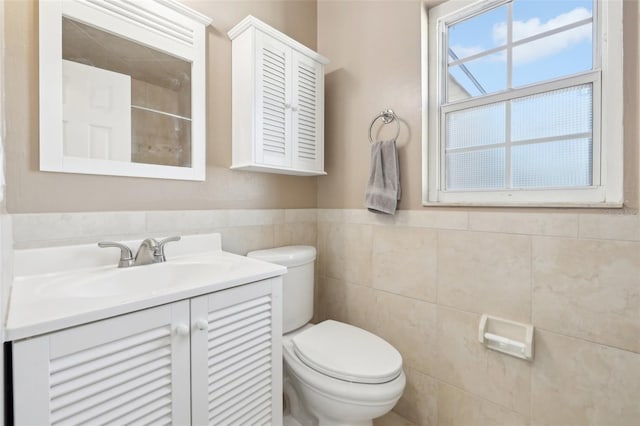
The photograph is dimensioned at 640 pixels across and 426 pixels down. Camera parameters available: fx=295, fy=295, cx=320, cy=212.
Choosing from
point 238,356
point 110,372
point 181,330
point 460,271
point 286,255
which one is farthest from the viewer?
point 286,255

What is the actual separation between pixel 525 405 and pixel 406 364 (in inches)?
20.0

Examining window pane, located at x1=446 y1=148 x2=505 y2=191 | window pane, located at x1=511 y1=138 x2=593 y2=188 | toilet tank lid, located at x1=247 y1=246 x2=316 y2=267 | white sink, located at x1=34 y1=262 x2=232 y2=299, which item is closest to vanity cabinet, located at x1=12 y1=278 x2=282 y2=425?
white sink, located at x1=34 y1=262 x2=232 y2=299

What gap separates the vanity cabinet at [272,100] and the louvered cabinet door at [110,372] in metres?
0.85

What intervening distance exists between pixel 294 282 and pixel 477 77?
1328 millimetres

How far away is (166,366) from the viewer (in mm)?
817

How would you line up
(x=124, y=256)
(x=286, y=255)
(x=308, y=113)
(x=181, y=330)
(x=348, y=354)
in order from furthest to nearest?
(x=308, y=113)
(x=286, y=255)
(x=348, y=354)
(x=124, y=256)
(x=181, y=330)

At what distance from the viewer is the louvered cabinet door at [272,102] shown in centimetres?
143

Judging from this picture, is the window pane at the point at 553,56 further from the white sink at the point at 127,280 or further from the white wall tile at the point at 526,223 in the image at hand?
the white sink at the point at 127,280

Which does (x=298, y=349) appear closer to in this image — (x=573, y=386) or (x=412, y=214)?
(x=412, y=214)

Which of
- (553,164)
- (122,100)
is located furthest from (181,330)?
(553,164)

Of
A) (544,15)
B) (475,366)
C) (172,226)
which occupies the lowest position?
(475,366)

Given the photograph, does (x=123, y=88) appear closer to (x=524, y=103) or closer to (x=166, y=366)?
(x=166, y=366)

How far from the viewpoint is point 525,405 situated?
1.17 metres

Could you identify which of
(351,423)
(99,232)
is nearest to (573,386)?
(351,423)
